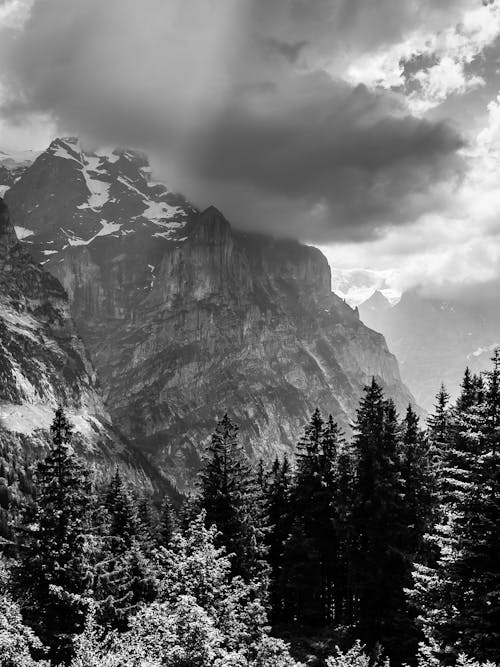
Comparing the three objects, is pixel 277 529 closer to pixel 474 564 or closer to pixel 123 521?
pixel 123 521

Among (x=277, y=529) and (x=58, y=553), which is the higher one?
(x=277, y=529)

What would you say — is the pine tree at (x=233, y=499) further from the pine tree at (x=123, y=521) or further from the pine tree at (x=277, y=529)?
the pine tree at (x=123, y=521)

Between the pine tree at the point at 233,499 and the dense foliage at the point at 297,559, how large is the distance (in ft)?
0.30

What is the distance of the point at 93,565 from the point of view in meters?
26.9

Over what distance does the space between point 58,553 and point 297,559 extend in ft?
57.8

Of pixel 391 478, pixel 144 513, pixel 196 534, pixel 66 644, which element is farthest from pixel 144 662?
pixel 144 513

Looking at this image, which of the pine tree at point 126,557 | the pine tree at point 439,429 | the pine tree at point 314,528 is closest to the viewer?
the pine tree at point 439,429

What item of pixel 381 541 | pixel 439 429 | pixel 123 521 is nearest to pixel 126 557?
pixel 123 521

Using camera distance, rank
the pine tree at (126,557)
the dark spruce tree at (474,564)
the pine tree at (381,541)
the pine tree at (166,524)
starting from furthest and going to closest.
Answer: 1. the pine tree at (166,524)
2. the pine tree at (126,557)
3. the pine tree at (381,541)
4. the dark spruce tree at (474,564)

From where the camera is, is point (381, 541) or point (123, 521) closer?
point (381, 541)

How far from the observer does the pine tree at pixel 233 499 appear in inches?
1271

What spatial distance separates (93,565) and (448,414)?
2393 centimetres

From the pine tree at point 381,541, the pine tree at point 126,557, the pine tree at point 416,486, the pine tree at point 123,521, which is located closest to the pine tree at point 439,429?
the pine tree at point 416,486

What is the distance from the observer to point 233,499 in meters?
33.4
